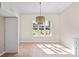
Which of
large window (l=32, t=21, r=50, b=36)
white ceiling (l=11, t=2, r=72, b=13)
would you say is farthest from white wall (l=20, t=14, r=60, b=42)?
white ceiling (l=11, t=2, r=72, b=13)

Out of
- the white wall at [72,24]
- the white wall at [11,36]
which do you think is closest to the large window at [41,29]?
the white wall at [72,24]

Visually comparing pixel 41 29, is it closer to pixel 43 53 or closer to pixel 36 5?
pixel 36 5

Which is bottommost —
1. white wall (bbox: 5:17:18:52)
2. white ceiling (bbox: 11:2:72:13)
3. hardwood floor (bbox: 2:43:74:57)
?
hardwood floor (bbox: 2:43:74:57)

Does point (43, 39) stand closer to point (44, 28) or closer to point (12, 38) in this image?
point (44, 28)

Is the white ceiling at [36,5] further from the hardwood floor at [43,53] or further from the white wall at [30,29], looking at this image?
A: the white wall at [30,29]

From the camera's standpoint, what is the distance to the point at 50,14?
459 inches

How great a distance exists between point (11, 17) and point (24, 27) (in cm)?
506

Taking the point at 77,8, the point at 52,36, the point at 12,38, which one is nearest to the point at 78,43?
the point at 77,8

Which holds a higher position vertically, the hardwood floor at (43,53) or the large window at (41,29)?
the large window at (41,29)

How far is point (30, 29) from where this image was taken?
11.9 meters

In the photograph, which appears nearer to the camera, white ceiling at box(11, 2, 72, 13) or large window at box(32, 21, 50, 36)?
white ceiling at box(11, 2, 72, 13)

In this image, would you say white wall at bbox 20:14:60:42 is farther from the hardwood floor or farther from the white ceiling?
the hardwood floor

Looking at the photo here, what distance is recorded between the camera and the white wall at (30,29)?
38.6 ft

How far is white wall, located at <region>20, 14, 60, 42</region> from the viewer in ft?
38.6
